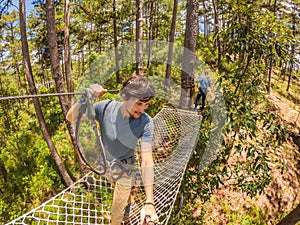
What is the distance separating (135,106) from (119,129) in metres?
0.19

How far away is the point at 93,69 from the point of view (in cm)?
887

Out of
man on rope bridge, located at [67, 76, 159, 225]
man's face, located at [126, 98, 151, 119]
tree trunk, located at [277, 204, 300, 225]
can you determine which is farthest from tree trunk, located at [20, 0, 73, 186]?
tree trunk, located at [277, 204, 300, 225]

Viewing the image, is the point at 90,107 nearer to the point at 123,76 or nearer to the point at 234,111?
the point at 234,111

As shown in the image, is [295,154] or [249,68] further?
[295,154]

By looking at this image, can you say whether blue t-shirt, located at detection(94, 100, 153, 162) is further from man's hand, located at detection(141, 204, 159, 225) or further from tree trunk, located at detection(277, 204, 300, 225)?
tree trunk, located at detection(277, 204, 300, 225)

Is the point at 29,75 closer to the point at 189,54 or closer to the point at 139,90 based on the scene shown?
the point at 189,54

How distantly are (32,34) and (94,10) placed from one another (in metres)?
5.92

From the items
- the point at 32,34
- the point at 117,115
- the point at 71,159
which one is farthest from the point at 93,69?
the point at 117,115

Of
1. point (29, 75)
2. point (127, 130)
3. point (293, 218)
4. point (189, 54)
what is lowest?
point (293, 218)

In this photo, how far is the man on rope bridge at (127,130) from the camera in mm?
1304

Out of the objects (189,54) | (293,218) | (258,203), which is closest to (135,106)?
(189,54)

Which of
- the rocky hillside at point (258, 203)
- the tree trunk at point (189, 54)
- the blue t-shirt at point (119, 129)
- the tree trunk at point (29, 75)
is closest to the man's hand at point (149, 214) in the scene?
the blue t-shirt at point (119, 129)

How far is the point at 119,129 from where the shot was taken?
145 cm

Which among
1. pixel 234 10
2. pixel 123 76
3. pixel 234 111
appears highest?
pixel 234 10
